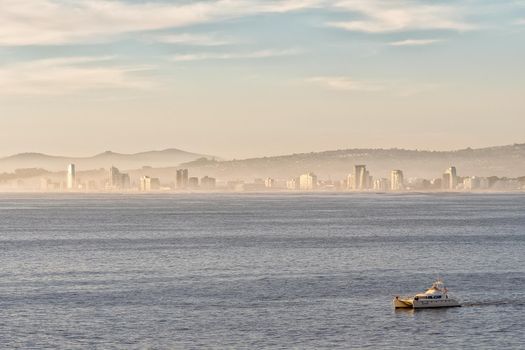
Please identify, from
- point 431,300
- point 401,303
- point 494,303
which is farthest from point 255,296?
point 494,303

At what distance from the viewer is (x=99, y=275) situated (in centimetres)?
12438

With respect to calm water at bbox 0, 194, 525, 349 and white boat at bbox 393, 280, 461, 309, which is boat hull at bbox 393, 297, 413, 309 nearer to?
white boat at bbox 393, 280, 461, 309

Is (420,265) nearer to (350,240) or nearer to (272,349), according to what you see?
(350,240)

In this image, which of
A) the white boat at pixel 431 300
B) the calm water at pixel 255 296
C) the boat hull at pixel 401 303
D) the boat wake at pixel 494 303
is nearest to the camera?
the calm water at pixel 255 296

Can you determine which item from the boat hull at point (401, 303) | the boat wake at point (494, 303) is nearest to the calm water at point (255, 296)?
the boat wake at point (494, 303)

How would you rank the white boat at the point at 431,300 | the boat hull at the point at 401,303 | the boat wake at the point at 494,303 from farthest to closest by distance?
the boat wake at the point at 494,303 < the white boat at the point at 431,300 < the boat hull at the point at 401,303

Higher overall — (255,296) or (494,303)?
(255,296)

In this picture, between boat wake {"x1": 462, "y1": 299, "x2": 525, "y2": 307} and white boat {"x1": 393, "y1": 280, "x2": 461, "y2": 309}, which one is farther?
boat wake {"x1": 462, "y1": 299, "x2": 525, "y2": 307}

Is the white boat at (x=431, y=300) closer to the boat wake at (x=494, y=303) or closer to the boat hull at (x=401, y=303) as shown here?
the boat hull at (x=401, y=303)

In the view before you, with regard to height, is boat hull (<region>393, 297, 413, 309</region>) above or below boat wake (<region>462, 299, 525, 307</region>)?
above

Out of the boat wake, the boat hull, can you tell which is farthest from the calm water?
the boat hull

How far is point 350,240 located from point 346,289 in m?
84.8

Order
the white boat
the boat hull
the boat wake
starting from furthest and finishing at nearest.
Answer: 1. the boat wake
2. the white boat
3. the boat hull

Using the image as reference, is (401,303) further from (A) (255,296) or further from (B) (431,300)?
(A) (255,296)
